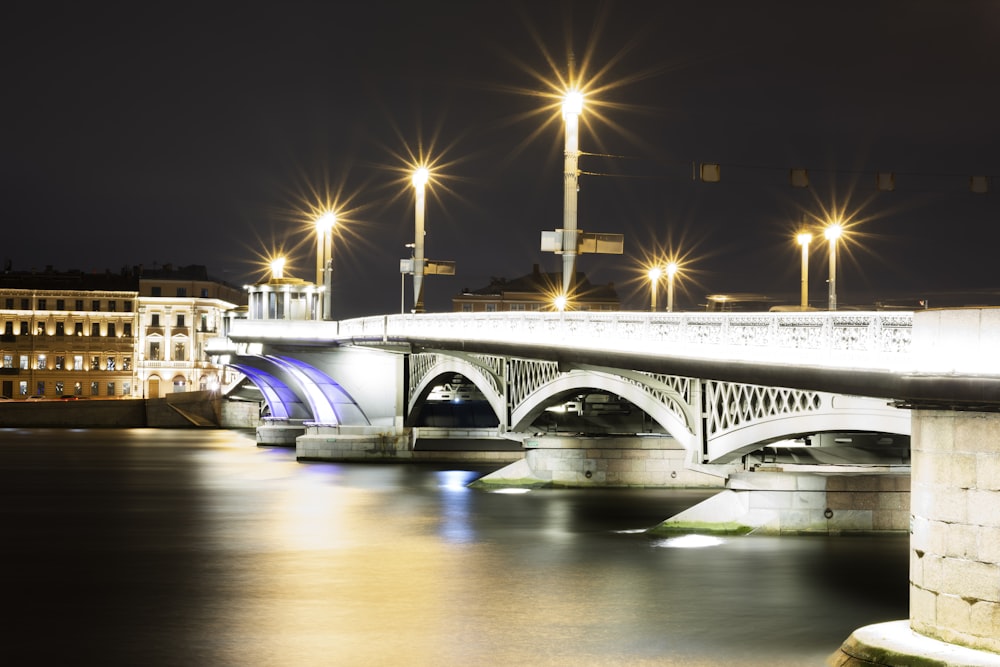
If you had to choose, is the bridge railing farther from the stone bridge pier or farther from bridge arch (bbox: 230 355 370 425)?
bridge arch (bbox: 230 355 370 425)

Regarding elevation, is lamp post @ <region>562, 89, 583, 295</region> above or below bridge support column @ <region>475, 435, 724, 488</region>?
above

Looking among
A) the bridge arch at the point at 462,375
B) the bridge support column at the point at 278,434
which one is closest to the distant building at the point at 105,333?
the bridge support column at the point at 278,434

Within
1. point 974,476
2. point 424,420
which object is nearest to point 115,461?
point 424,420

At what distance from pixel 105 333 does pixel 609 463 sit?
85486 millimetres

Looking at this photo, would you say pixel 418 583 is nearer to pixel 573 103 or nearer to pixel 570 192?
pixel 570 192

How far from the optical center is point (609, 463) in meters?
43.7

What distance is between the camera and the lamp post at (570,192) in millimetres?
24891

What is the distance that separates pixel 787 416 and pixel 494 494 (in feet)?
64.9

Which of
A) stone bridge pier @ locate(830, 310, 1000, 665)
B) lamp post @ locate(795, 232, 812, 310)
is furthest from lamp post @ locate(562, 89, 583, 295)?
lamp post @ locate(795, 232, 812, 310)

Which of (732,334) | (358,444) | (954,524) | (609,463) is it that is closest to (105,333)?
(358,444)

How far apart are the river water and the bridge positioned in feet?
4.72

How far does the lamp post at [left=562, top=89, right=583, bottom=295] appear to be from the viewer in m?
24.9

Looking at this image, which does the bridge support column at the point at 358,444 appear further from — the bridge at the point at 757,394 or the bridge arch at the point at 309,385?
the bridge arch at the point at 309,385

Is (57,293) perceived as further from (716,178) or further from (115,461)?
(716,178)
